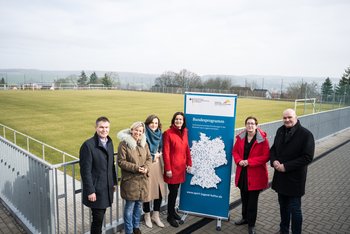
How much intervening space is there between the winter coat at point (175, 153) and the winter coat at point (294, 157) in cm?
148

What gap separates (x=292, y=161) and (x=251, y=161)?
24.5 inches

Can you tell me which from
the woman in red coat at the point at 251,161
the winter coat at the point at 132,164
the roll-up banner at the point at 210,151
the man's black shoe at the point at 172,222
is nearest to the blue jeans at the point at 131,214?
the winter coat at the point at 132,164

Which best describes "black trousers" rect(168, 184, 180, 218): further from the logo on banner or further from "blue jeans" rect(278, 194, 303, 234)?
"blue jeans" rect(278, 194, 303, 234)

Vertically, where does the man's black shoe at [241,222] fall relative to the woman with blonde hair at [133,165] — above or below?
below

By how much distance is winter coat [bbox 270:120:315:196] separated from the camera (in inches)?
159

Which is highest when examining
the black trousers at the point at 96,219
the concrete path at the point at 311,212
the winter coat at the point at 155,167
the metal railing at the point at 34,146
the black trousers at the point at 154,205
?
the winter coat at the point at 155,167

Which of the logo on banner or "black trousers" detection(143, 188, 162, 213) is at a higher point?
the logo on banner

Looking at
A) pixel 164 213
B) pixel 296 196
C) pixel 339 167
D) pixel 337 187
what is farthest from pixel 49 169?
pixel 339 167

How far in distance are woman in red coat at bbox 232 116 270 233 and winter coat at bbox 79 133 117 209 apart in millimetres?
2014

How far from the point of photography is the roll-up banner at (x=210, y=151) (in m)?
4.91

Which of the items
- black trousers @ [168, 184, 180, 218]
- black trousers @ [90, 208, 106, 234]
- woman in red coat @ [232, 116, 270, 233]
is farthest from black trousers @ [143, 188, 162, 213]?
woman in red coat @ [232, 116, 270, 233]

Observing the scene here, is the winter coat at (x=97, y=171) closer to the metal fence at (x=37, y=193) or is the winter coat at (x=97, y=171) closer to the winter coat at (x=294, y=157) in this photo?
the metal fence at (x=37, y=193)

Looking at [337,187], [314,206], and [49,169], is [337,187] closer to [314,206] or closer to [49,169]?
[314,206]

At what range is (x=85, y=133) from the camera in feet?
50.0
